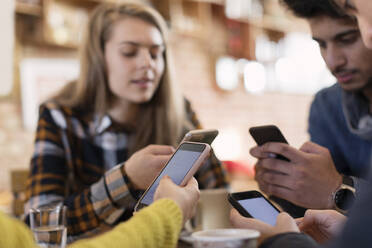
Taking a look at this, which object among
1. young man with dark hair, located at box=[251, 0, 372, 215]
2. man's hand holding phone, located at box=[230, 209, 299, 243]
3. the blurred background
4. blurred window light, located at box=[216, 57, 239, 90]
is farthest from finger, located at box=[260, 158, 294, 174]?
blurred window light, located at box=[216, 57, 239, 90]

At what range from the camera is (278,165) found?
1.29 metres

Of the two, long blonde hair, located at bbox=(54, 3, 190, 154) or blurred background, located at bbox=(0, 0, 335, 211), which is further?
blurred background, located at bbox=(0, 0, 335, 211)

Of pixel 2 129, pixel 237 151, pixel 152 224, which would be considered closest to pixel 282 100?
pixel 237 151

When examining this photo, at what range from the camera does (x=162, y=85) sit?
1.86 meters

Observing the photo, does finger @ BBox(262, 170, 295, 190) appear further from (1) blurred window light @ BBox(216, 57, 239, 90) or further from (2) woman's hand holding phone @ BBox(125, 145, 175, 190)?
(1) blurred window light @ BBox(216, 57, 239, 90)

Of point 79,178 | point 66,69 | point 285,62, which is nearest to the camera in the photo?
point 79,178

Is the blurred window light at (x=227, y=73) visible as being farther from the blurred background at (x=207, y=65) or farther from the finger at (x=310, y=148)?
the finger at (x=310, y=148)

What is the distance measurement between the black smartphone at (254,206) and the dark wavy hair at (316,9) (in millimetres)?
742

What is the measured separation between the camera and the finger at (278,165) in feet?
4.19

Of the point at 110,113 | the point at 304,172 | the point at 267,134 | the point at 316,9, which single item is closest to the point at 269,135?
the point at 267,134

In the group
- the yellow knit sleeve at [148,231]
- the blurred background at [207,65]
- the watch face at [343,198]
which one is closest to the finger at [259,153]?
the watch face at [343,198]

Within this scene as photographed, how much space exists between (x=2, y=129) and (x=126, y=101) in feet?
4.74

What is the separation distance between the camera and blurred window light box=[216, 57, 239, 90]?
4109 millimetres

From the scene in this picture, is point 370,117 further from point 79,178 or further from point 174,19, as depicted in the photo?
point 174,19
